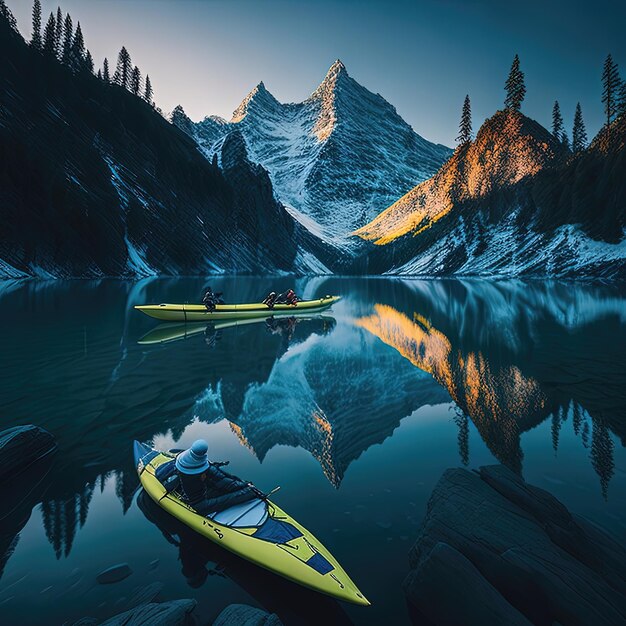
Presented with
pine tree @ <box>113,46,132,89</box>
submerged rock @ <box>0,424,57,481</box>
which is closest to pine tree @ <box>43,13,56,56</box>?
pine tree @ <box>113,46,132,89</box>

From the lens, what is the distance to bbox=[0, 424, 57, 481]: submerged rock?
794cm

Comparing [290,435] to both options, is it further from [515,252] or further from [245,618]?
[515,252]

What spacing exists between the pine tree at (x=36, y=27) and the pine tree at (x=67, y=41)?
4.92 m

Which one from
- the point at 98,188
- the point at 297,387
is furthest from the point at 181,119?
the point at 297,387

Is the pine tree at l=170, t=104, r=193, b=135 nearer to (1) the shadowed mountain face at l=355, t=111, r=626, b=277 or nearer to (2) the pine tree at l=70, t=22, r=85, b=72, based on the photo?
(2) the pine tree at l=70, t=22, r=85, b=72

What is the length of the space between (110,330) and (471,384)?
21191mm

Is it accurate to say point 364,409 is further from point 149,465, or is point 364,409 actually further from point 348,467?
point 149,465

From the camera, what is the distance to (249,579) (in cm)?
573

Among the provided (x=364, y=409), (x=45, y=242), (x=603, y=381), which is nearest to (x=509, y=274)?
(x=603, y=381)

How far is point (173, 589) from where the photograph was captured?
5.50 meters

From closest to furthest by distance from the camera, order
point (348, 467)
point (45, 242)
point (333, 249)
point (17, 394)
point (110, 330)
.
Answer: point (348, 467)
point (17, 394)
point (110, 330)
point (45, 242)
point (333, 249)

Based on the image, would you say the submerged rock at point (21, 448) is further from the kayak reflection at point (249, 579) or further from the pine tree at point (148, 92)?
the pine tree at point (148, 92)

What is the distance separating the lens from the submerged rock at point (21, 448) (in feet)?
26.1

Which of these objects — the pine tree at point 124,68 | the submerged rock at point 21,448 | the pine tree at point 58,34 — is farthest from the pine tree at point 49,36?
the submerged rock at point 21,448
